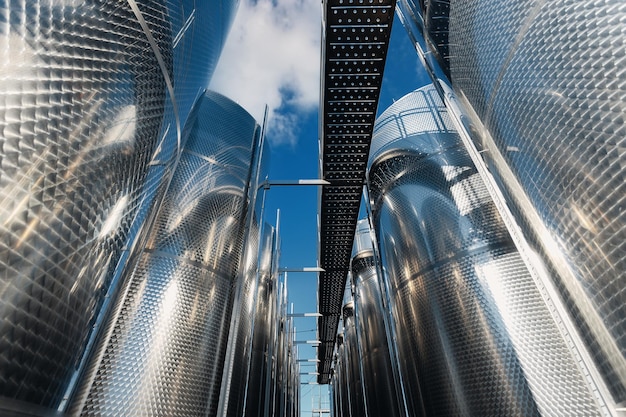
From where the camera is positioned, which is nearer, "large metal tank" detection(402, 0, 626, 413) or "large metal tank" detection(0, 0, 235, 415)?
"large metal tank" detection(0, 0, 235, 415)

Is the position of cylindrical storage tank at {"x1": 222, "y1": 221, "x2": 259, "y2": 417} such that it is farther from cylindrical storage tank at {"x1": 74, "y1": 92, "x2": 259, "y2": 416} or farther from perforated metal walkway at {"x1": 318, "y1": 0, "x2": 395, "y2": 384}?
perforated metal walkway at {"x1": 318, "y1": 0, "x2": 395, "y2": 384}

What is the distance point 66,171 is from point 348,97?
4902mm

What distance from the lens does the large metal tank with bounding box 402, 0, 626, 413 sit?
→ 179 cm

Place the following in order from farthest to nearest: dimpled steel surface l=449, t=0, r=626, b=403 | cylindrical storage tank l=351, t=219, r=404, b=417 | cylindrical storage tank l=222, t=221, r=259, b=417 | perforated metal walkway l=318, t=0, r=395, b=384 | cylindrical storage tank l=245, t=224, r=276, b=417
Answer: cylindrical storage tank l=351, t=219, r=404, b=417
cylindrical storage tank l=245, t=224, r=276, b=417
cylindrical storage tank l=222, t=221, r=259, b=417
perforated metal walkway l=318, t=0, r=395, b=384
dimpled steel surface l=449, t=0, r=626, b=403

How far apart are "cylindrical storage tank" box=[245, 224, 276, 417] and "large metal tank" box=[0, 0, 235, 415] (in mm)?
6382

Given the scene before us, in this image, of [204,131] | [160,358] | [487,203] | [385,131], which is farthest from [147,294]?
[385,131]

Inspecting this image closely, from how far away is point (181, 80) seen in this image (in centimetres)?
237

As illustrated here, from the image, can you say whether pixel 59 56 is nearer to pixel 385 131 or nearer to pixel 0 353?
pixel 0 353

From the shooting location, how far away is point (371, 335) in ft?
39.1

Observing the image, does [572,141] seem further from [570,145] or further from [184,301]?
[184,301]

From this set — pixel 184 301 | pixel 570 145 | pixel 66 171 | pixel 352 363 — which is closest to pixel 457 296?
pixel 570 145

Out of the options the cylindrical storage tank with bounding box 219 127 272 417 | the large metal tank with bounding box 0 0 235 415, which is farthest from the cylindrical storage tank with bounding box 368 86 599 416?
the large metal tank with bounding box 0 0 235 415

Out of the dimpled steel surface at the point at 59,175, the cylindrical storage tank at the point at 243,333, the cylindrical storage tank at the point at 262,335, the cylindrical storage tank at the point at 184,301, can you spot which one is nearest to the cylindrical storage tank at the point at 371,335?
the cylindrical storage tank at the point at 262,335

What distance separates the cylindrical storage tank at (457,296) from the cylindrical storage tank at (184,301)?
9.26ft
